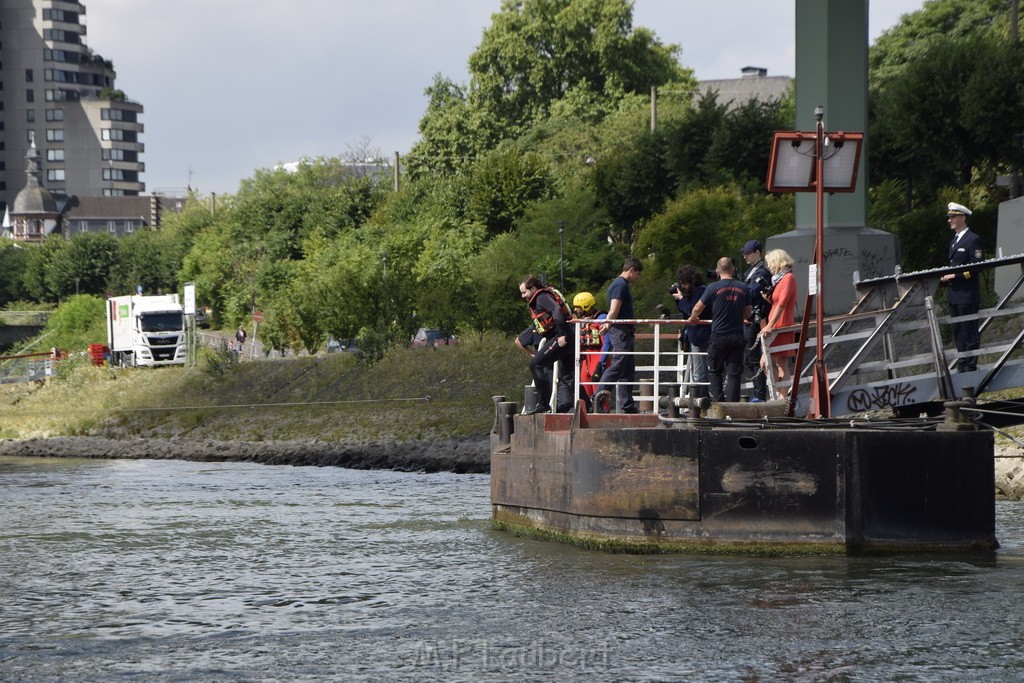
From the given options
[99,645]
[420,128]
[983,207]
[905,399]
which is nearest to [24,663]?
[99,645]

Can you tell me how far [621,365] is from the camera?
18469 mm

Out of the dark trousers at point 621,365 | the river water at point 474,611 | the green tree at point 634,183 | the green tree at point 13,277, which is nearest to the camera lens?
the river water at point 474,611

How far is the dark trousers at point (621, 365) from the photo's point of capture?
1823 cm

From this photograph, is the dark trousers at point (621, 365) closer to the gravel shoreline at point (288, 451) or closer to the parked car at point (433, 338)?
the gravel shoreline at point (288, 451)

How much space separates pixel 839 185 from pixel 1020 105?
96.5 feet

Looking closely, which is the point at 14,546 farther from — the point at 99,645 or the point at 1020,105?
the point at 1020,105

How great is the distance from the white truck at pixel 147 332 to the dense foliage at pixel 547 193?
400 cm

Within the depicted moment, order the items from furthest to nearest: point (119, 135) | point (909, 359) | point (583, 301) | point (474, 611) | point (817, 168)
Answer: point (119, 135) < point (583, 301) < point (909, 359) < point (817, 168) < point (474, 611)

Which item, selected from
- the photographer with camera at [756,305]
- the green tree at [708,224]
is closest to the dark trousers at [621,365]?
the photographer with camera at [756,305]

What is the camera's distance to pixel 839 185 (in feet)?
53.5

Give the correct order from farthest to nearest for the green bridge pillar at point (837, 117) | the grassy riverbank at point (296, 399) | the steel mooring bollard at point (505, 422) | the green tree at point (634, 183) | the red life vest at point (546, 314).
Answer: the green tree at point (634, 183), the grassy riverbank at point (296, 399), the green bridge pillar at point (837, 117), the steel mooring bollard at point (505, 422), the red life vest at point (546, 314)

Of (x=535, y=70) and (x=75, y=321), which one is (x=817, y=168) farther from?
(x=75, y=321)

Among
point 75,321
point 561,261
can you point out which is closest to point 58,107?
point 75,321

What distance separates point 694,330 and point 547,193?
51.3 meters
